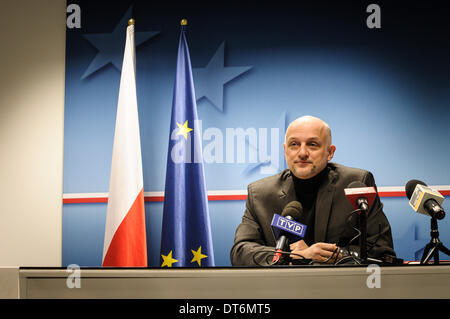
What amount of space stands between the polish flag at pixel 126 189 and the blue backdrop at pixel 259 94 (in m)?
0.21

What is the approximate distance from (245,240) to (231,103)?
4.95ft

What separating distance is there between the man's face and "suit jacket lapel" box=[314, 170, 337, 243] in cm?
12

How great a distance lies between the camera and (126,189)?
3.35 metres

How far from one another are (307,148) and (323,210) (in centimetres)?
36

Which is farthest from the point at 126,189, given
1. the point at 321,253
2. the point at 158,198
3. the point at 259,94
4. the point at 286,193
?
the point at 321,253

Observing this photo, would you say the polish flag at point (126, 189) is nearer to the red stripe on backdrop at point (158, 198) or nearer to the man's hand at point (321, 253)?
the red stripe on backdrop at point (158, 198)

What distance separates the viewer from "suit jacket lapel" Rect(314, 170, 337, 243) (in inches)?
91.5

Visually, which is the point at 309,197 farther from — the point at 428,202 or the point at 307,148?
the point at 428,202

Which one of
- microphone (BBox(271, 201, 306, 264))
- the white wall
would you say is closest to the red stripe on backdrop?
A: the white wall

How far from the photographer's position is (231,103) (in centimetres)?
361

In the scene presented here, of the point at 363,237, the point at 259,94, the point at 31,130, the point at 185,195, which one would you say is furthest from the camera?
the point at 31,130

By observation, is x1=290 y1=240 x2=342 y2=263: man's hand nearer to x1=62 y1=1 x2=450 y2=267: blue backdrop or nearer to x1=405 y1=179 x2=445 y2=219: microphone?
x1=405 y1=179 x2=445 y2=219: microphone

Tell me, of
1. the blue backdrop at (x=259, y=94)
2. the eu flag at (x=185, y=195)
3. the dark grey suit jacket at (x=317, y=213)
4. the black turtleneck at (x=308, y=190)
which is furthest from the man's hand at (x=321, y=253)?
the blue backdrop at (x=259, y=94)
